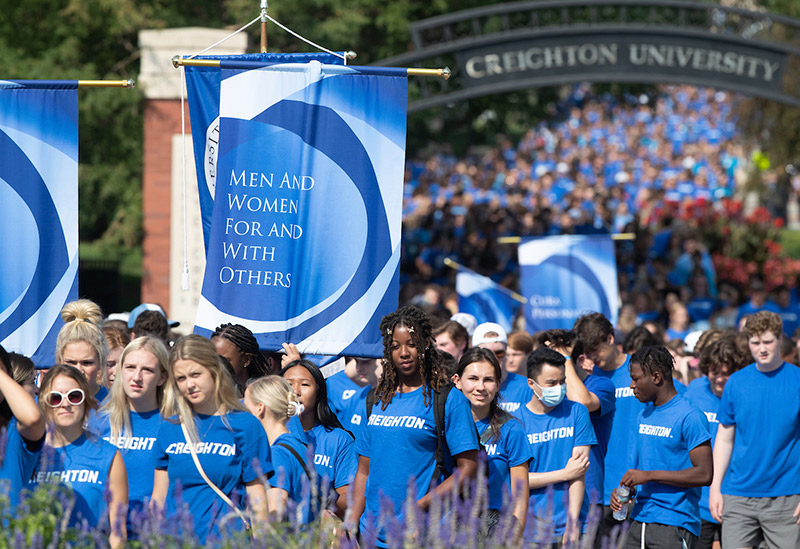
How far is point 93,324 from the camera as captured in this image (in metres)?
6.82

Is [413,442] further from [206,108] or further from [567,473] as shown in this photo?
[206,108]

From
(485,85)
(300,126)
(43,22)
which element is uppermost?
(43,22)

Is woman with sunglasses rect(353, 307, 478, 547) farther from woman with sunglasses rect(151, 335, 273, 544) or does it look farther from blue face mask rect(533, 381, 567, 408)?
blue face mask rect(533, 381, 567, 408)

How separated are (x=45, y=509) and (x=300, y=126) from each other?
12.9 ft

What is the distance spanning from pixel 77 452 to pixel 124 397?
14.6 inches

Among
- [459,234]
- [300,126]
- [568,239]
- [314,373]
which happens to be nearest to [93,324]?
[314,373]

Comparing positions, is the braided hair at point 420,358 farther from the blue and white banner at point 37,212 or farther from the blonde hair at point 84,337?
the blue and white banner at point 37,212

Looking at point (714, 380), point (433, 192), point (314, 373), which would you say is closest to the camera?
point (314, 373)

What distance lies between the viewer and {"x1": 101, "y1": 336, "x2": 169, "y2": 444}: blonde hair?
17.9 ft

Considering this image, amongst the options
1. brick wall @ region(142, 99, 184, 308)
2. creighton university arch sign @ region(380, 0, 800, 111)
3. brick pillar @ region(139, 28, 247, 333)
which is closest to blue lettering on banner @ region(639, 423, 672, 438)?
brick pillar @ region(139, 28, 247, 333)

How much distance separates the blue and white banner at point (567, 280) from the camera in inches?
555

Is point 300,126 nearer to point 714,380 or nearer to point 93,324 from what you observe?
point 93,324

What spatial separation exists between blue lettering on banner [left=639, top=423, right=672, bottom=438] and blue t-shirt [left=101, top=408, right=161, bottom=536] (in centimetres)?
308

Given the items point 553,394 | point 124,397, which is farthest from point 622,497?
point 124,397
